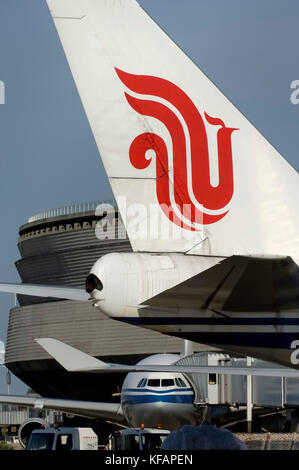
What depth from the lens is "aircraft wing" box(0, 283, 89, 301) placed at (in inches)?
544

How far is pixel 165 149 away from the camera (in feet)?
47.7

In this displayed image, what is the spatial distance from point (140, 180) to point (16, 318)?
7176cm

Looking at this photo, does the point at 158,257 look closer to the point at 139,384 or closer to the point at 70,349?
the point at 70,349

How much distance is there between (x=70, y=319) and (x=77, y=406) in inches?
1436

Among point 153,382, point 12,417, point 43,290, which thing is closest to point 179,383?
point 153,382

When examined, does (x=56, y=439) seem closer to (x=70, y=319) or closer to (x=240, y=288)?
(x=240, y=288)

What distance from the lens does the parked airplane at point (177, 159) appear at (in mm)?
14312

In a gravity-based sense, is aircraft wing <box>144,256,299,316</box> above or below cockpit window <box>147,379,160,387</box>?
above

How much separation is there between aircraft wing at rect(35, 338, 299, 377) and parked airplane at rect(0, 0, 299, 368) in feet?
17.3

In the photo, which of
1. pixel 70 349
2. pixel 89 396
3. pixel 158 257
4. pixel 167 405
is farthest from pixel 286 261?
pixel 89 396

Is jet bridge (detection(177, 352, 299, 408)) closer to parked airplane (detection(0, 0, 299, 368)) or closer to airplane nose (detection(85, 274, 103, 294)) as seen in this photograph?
parked airplane (detection(0, 0, 299, 368))

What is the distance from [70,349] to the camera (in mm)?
24438

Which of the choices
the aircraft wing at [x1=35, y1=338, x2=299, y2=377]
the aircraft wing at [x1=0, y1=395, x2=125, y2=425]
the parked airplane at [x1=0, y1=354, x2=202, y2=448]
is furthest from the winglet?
the aircraft wing at [x1=0, y1=395, x2=125, y2=425]

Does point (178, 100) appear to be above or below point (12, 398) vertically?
above
